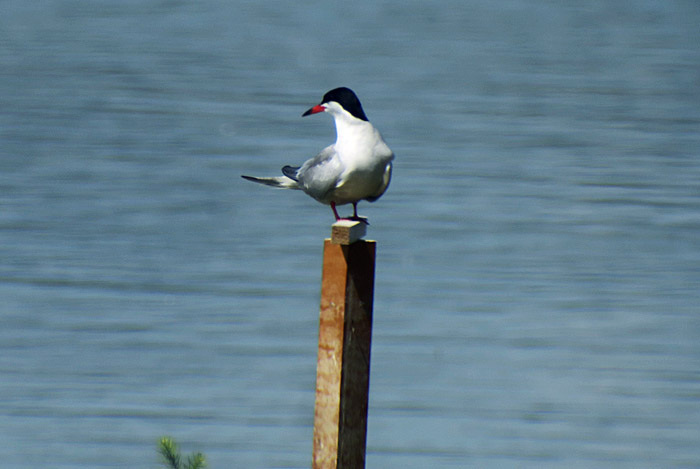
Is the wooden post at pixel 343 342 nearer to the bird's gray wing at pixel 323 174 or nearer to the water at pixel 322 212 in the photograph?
the bird's gray wing at pixel 323 174

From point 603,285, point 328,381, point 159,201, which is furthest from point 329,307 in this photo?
point 159,201

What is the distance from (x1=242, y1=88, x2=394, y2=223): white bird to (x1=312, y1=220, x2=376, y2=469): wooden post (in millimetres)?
89

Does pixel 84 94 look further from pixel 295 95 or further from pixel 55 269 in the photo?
pixel 55 269

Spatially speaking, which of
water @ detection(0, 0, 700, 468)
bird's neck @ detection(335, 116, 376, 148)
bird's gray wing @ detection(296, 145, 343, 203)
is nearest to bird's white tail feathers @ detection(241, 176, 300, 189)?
bird's gray wing @ detection(296, 145, 343, 203)

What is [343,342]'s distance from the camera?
2.63 m

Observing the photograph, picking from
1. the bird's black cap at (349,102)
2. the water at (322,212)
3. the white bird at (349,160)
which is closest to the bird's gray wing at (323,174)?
the white bird at (349,160)

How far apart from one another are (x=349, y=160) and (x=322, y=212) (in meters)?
4.60

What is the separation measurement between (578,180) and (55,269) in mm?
3670

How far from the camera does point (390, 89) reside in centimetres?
888

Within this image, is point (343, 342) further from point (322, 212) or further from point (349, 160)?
point (322, 212)

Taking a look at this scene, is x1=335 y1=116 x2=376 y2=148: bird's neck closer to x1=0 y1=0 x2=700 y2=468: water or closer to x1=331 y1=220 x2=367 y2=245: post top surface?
x1=331 y1=220 x2=367 y2=245: post top surface

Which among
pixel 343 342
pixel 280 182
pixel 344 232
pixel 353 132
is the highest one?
pixel 353 132

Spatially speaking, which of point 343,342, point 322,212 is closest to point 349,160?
point 343,342

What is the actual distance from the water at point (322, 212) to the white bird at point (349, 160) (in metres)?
2.39
